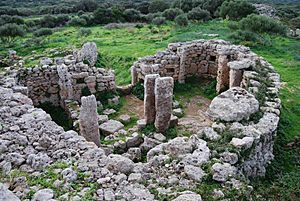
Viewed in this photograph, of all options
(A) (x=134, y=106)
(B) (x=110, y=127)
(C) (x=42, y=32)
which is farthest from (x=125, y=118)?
(C) (x=42, y=32)

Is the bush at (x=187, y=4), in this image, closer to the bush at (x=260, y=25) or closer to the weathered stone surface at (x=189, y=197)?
the bush at (x=260, y=25)

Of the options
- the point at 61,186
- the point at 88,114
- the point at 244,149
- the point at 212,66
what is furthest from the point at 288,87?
the point at 61,186

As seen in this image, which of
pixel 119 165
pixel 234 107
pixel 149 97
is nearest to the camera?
pixel 119 165

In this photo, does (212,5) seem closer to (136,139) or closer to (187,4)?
(187,4)

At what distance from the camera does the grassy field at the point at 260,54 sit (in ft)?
32.1

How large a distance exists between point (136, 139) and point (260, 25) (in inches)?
788

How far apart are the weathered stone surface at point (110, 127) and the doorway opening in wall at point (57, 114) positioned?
5.62 feet

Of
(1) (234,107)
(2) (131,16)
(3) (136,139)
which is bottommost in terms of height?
(2) (131,16)

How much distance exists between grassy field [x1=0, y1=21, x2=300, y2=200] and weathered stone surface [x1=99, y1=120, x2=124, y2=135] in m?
5.30

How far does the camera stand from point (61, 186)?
680 cm

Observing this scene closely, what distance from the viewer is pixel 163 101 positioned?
40.1ft

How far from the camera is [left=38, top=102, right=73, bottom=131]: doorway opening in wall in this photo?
46.9 ft

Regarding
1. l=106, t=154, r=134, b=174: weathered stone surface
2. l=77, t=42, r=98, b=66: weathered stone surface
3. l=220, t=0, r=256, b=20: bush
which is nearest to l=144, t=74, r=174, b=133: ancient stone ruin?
l=106, t=154, r=134, b=174: weathered stone surface

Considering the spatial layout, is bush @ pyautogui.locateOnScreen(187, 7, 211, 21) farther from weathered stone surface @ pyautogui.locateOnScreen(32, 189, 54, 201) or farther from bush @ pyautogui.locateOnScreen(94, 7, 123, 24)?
weathered stone surface @ pyautogui.locateOnScreen(32, 189, 54, 201)
